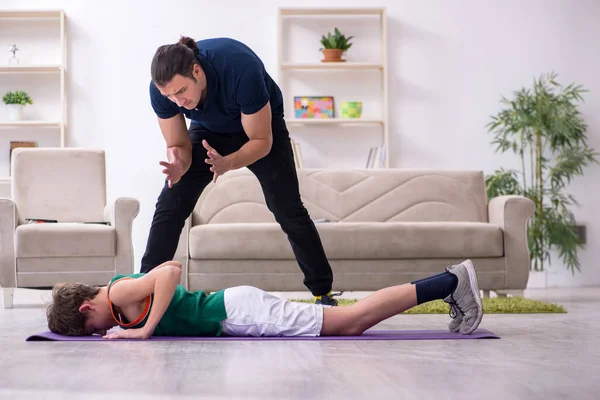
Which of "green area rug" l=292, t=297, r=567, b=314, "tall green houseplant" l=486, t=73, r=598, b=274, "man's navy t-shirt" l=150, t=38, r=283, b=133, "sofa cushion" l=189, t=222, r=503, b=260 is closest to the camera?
"man's navy t-shirt" l=150, t=38, r=283, b=133

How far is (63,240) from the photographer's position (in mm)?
4188

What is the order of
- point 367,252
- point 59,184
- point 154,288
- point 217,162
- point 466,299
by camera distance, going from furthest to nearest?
point 59,184 → point 367,252 → point 217,162 → point 466,299 → point 154,288

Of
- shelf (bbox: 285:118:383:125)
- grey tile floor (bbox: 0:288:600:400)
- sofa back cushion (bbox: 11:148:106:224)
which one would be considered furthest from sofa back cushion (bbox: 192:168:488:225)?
grey tile floor (bbox: 0:288:600:400)

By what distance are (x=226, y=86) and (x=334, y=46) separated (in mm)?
3642

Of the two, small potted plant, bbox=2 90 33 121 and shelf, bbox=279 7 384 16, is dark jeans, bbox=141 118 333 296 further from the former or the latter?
small potted plant, bbox=2 90 33 121

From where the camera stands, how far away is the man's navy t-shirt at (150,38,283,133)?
260 centimetres

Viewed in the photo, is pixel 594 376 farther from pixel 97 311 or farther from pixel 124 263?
pixel 124 263

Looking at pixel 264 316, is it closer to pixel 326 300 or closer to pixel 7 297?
pixel 326 300

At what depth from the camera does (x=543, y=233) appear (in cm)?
597

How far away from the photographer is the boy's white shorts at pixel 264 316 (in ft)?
7.86

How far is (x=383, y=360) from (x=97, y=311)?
90cm

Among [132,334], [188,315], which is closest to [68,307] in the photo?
[132,334]

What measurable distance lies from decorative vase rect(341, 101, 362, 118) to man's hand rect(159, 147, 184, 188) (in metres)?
3.51

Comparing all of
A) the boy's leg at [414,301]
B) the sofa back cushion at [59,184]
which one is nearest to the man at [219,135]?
the boy's leg at [414,301]
